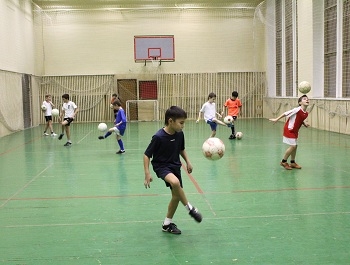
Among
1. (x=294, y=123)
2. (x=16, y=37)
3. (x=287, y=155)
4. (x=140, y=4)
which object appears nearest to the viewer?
(x=294, y=123)

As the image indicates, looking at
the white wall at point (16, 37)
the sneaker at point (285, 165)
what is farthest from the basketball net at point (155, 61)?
the sneaker at point (285, 165)

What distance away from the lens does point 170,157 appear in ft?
18.2

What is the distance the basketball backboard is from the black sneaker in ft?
75.1

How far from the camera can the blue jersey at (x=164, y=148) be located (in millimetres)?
5441

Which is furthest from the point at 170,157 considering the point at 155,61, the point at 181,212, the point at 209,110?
the point at 155,61

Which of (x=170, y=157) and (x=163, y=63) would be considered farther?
(x=163, y=63)

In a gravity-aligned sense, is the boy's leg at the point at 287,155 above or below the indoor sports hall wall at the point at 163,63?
below

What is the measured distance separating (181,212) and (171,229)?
1007mm

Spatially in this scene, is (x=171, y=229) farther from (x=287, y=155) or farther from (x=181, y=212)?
(x=287, y=155)

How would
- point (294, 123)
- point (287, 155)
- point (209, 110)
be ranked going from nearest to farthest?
point (294, 123), point (287, 155), point (209, 110)

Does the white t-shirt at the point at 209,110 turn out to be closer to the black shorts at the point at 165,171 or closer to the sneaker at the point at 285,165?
the sneaker at the point at 285,165

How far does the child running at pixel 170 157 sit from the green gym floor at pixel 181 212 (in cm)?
38

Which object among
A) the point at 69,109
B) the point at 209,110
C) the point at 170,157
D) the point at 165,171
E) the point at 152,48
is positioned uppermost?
the point at 152,48

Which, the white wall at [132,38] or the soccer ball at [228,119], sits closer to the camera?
the soccer ball at [228,119]
